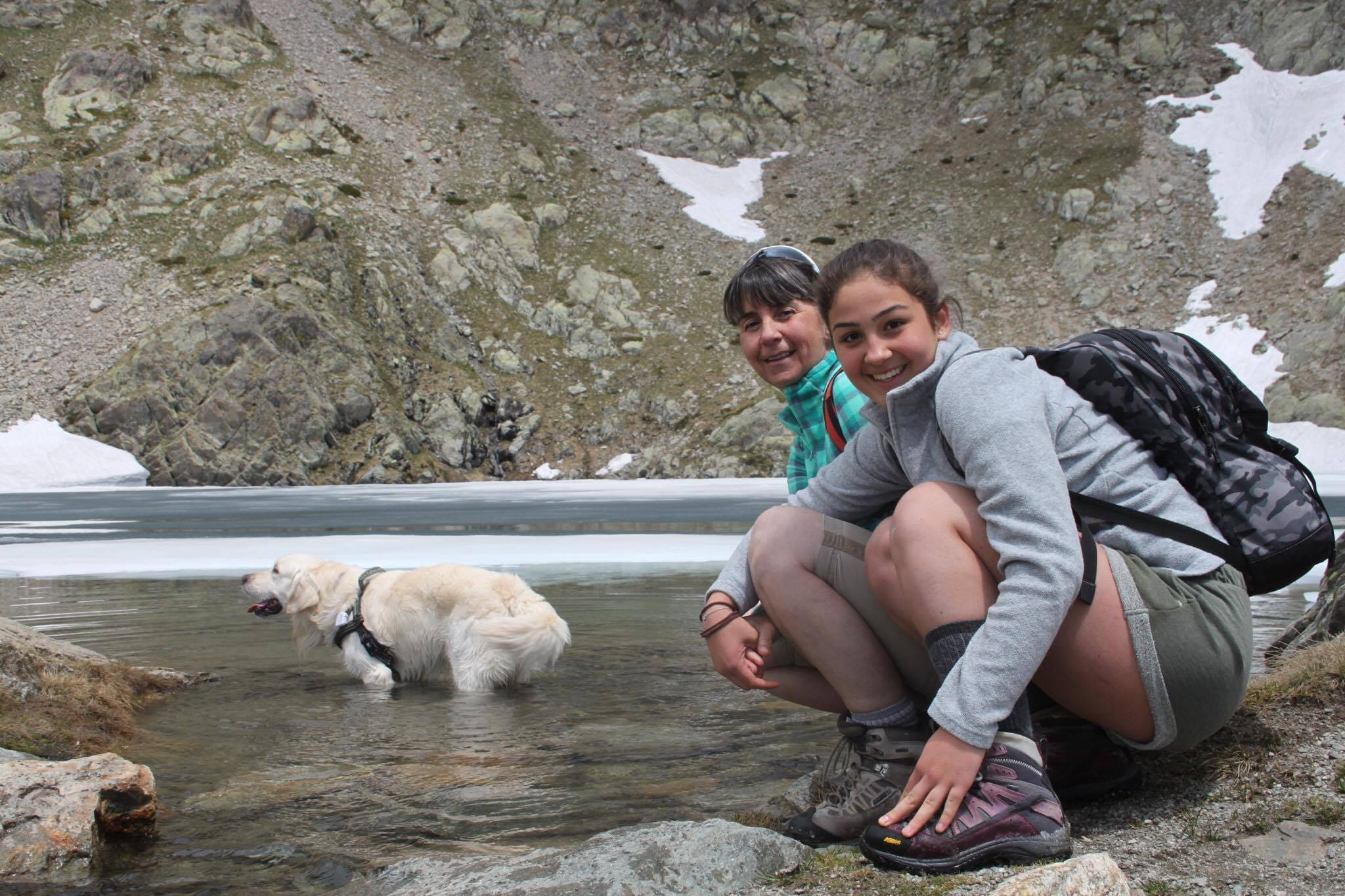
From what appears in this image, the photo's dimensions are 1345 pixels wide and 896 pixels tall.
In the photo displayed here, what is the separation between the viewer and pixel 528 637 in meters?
5.26

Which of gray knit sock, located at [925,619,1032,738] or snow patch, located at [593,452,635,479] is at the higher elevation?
gray knit sock, located at [925,619,1032,738]

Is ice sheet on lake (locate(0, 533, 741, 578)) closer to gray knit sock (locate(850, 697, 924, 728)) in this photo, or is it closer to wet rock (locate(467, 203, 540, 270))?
gray knit sock (locate(850, 697, 924, 728))

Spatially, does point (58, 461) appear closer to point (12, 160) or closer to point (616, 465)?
point (12, 160)

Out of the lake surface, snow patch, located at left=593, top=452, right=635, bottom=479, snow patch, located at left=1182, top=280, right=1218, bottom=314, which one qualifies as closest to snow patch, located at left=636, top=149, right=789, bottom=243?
snow patch, located at left=593, top=452, right=635, bottom=479

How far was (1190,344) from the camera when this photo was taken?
7.83 feet

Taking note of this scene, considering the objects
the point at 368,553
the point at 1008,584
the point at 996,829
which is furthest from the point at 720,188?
the point at 996,829

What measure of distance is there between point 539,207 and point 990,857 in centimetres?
4724

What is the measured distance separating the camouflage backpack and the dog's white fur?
3.65 m

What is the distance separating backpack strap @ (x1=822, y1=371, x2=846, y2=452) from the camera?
3.16m

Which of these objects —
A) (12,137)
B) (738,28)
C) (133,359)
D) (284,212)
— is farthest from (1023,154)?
(12,137)

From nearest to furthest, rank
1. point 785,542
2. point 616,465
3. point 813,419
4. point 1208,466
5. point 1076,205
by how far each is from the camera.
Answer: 1. point 1208,466
2. point 785,542
3. point 813,419
4. point 616,465
5. point 1076,205

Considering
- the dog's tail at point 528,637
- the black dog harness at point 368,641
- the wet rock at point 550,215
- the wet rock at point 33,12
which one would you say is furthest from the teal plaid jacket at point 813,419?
the wet rock at point 33,12

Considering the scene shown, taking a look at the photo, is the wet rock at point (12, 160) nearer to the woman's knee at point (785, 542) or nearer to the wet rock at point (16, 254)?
the wet rock at point (16, 254)

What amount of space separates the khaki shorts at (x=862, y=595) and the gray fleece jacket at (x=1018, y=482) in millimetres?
277
